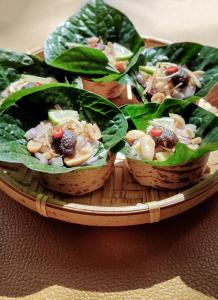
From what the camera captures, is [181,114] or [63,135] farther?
[181,114]

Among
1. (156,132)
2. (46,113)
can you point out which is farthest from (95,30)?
(156,132)

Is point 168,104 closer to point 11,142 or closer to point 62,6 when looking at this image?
point 11,142

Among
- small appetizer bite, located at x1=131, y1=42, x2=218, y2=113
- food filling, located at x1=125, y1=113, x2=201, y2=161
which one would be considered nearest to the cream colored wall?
small appetizer bite, located at x1=131, y1=42, x2=218, y2=113

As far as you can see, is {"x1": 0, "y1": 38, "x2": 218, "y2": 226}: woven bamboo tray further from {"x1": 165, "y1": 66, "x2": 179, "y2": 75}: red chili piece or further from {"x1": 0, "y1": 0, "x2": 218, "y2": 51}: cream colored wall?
{"x1": 0, "y1": 0, "x2": 218, "y2": 51}: cream colored wall

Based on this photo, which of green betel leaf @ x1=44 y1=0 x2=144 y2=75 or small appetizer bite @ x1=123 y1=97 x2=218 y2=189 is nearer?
small appetizer bite @ x1=123 y1=97 x2=218 y2=189

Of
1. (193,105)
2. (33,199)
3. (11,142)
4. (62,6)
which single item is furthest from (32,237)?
(62,6)

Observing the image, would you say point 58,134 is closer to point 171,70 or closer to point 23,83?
point 23,83
